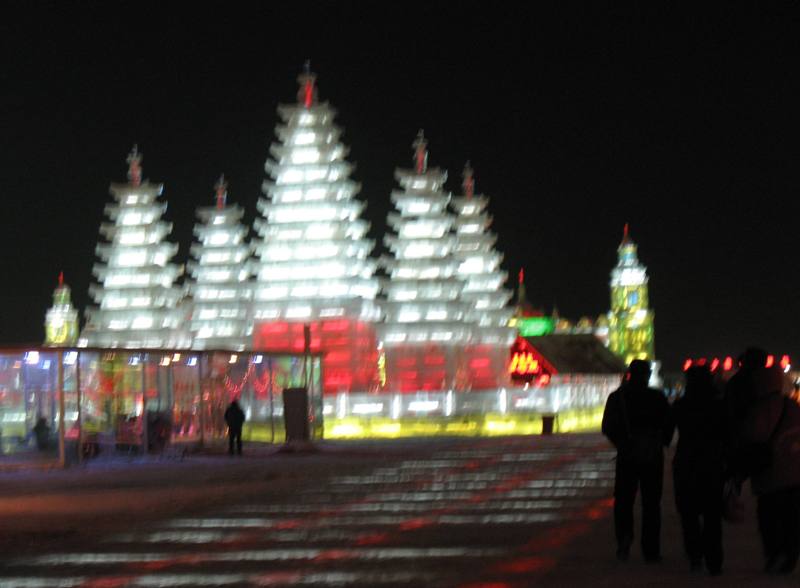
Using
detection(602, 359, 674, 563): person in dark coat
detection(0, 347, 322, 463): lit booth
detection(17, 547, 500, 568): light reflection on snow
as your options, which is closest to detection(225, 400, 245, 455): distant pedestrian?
detection(0, 347, 322, 463): lit booth

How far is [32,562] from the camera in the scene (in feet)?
41.7

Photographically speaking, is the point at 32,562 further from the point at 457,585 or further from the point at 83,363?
the point at 83,363

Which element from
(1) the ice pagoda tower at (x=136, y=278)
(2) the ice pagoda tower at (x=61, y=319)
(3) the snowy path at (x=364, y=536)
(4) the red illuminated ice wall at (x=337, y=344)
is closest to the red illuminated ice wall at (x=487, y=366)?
(4) the red illuminated ice wall at (x=337, y=344)

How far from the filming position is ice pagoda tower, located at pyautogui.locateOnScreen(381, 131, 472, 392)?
8644 centimetres

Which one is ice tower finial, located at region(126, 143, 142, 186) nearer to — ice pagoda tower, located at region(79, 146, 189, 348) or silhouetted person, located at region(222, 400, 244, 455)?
ice pagoda tower, located at region(79, 146, 189, 348)

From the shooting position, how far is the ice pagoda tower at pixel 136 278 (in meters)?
94.4

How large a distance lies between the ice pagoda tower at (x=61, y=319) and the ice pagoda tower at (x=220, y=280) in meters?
44.3

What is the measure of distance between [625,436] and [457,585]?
6.70ft

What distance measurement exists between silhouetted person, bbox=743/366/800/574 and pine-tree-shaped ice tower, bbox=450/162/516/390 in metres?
83.5

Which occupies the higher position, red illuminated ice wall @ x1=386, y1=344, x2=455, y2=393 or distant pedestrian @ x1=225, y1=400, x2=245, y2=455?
red illuminated ice wall @ x1=386, y1=344, x2=455, y2=393

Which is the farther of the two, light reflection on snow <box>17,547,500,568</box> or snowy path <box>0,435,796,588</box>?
light reflection on snow <box>17,547,500,568</box>

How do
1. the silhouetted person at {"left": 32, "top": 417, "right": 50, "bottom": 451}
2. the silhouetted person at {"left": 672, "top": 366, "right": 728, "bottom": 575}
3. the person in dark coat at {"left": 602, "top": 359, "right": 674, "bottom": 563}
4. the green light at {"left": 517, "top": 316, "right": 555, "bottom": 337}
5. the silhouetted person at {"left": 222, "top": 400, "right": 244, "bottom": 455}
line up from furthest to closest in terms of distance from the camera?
the green light at {"left": 517, "top": 316, "right": 555, "bottom": 337}, the silhouetted person at {"left": 222, "top": 400, "right": 244, "bottom": 455}, the silhouetted person at {"left": 32, "top": 417, "right": 50, "bottom": 451}, the person in dark coat at {"left": 602, "top": 359, "right": 674, "bottom": 563}, the silhouetted person at {"left": 672, "top": 366, "right": 728, "bottom": 575}

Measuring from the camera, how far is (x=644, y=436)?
11.7 m

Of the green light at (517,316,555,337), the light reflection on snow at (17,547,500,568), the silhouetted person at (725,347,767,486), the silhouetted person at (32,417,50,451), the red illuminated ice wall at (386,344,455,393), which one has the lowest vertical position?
the light reflection on snow at (17,547,500,568)
